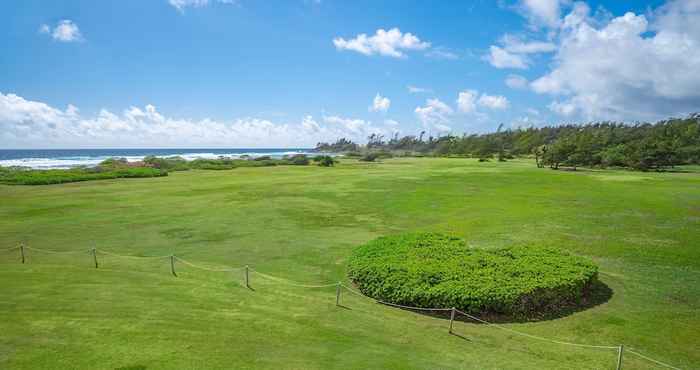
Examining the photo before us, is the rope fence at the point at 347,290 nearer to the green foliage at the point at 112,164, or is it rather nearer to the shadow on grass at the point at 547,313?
the shadow on grass at the point at 547,313

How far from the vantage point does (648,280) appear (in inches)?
562

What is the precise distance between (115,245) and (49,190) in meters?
27.4

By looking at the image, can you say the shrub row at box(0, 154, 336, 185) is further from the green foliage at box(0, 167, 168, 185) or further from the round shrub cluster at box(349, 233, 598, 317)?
the round shrub cluster at box(349, 233, 598, 317)

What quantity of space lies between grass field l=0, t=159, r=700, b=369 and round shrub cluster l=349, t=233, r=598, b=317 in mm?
622

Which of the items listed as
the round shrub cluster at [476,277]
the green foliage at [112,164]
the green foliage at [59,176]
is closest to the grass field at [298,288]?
the round shrub cluster at [476,277]

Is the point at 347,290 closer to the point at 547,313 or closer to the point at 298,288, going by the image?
the point at 298,288

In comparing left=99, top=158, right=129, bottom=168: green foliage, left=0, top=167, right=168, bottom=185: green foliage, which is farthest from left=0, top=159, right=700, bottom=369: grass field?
left=99, top=158, right=129, bottom=168: green foliage

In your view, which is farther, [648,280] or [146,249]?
[146,249]

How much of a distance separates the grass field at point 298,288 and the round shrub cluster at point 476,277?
622mm

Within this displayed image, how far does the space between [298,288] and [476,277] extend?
21.5 ft

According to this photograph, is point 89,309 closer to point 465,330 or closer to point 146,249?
point 146,249

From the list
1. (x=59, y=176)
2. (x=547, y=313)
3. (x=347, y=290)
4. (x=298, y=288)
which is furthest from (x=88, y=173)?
(x=547, y=313)

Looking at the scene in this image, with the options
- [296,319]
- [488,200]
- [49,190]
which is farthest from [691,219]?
[49,190]

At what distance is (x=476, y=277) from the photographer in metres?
12.6
